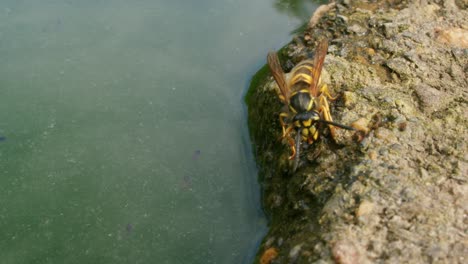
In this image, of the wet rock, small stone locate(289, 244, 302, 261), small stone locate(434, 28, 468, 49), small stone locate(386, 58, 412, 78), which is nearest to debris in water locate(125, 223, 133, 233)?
small stone locate(289, 244, 302, 261)

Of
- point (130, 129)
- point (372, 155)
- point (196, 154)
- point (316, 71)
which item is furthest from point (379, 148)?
point (130, 129)

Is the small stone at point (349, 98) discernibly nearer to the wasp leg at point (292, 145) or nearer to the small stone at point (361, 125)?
the small stone at point (361, 125)

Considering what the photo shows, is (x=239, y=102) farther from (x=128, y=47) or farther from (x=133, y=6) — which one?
(x=133, y=6)

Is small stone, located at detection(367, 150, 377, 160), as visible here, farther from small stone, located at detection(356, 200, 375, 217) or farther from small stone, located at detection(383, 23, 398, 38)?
small stone, located at detection(383, 23, 398, 38)

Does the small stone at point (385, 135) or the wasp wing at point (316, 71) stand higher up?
the wasp wing at point (316, 71)

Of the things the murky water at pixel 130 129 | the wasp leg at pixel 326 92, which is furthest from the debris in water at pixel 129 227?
the wasp leg at pixel 326 92

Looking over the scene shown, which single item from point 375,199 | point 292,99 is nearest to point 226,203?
point 292,99

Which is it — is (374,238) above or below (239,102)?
above
